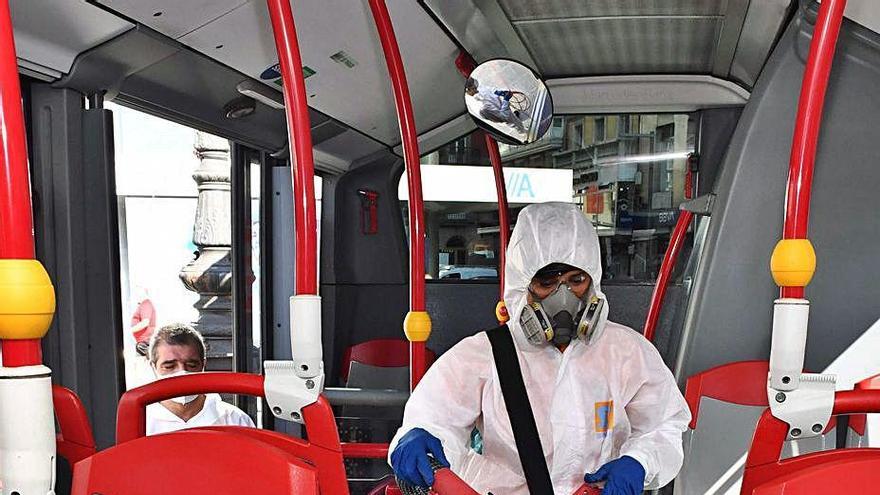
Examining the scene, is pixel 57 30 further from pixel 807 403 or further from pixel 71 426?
pixel 807 403

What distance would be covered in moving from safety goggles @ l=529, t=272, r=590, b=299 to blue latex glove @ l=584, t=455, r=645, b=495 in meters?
0.45

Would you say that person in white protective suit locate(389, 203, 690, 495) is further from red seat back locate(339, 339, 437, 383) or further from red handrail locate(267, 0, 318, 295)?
red seat back locate(339, 339, 437, 383)

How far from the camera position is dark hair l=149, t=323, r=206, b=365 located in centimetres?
298

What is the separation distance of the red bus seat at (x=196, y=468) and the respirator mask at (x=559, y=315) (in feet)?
2.71

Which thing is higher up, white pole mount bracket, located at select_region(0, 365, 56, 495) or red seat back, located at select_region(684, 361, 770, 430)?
white pole mount bracket, located at select_region(0, 365, 56, 495)

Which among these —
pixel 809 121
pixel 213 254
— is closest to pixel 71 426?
pixel 809 121

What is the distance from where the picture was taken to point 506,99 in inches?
122

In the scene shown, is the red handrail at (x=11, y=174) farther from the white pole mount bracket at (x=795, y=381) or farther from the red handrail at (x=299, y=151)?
the white pole mount bracket at (x=795, y=381)

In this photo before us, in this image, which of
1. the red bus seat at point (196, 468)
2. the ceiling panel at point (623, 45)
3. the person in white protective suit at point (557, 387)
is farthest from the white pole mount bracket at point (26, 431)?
the ceiling panel at point (623, 45)

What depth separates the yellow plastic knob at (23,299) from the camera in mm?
850

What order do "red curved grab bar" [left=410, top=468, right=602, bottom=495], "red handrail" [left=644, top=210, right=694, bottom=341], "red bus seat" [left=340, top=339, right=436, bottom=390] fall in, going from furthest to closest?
1. "red bus seat" [left=340, top=339, right=436, bottom=390]
2. "red handrail" [left=644, top=210, right=694, bottom=341]
3. "red curved grab bar" [left=410, top=468, right=602, bottom=495]

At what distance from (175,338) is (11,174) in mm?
2245

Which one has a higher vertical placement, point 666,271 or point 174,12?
point 174,12

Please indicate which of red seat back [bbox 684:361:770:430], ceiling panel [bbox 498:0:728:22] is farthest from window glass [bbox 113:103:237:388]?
red seat back [bbox 684:361:770:430]
